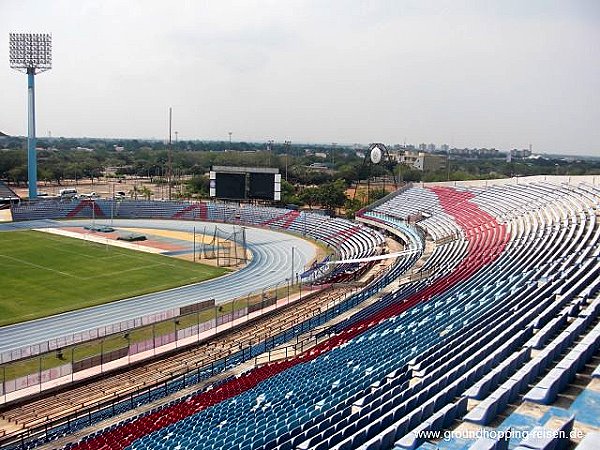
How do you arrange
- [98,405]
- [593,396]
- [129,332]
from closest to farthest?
[593,396] < [98,405] < [129,332]

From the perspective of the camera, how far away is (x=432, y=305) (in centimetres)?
2212

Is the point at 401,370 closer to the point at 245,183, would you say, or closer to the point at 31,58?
the point at 245,183

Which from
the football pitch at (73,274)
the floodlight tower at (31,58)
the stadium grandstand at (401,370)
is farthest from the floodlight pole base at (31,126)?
the stadium grandstand at (401,370)

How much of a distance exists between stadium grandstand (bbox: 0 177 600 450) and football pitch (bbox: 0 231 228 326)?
1046 centimetres

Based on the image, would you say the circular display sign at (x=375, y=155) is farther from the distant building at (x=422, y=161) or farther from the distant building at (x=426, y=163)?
the distant building at (x=426, y=163)

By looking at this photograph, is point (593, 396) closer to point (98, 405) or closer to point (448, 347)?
point (448, 347)

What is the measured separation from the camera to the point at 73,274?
137 feet

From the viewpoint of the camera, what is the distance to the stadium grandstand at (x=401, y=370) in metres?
9.68

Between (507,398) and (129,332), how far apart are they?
21094mm

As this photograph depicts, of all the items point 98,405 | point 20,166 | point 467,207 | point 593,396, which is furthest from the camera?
point 20,166

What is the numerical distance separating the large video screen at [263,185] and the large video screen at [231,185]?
114 centimetres

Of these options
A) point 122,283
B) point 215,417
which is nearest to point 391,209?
point 122,283

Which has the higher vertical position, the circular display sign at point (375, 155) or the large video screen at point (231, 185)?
the circular display sign at point (375, 155)

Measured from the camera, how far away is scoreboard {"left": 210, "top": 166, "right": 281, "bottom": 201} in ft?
224
